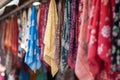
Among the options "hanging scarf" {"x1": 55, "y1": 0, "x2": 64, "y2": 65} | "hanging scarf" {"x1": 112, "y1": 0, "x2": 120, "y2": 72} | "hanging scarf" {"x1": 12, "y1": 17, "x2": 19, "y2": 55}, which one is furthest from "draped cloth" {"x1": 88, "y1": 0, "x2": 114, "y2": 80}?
"hanging scarf" {"x1": 12, "y1": 17, "x2": 19, "y2": 55}

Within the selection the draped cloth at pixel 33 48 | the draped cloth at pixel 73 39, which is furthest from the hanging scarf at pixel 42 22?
the draped cloth at pixel 73 39

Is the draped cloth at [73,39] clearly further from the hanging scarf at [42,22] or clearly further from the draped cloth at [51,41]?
the hanging scarf at [42,22]

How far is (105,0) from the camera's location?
102 cm

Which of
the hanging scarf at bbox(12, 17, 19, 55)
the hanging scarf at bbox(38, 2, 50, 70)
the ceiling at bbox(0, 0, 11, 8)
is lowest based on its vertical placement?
the hanging scarf at bbox(12, 17, 19, 55)

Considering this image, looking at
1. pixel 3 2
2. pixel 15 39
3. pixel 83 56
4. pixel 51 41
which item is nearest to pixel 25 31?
pixel 15 39

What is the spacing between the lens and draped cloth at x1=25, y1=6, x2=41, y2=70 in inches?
65.0

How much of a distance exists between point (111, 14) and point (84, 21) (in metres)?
0.18

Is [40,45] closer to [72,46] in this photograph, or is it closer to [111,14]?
[72,46]

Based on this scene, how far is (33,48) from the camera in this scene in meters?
1.68

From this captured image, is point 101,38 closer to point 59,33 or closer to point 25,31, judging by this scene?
point 59,33

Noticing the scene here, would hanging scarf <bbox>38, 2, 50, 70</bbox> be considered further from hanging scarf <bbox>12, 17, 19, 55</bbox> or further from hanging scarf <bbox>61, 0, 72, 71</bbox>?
hanging scarf <bbox>12, 17, 19, 55</bbox>

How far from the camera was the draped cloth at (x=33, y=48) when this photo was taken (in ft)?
5.41

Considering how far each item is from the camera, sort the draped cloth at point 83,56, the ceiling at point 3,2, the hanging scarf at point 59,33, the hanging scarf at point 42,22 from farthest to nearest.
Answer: the ceiling at point 3,2 → the hanging scarf at point 42,22 → the hanging scarf at point 59,33 → the draped cloth at point 83,56

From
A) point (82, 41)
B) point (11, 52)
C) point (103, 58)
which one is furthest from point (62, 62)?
point (11, 52)
